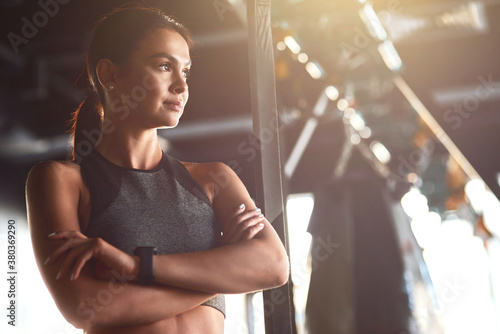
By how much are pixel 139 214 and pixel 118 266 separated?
18cm

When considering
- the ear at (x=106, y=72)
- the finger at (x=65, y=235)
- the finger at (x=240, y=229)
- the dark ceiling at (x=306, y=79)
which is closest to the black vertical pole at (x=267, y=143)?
the dark ceiling at (x=306, y=79)

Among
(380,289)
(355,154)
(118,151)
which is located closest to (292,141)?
(355,154)

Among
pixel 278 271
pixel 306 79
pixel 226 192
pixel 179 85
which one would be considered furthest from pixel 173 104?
pixel 306 79

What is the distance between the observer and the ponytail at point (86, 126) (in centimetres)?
132

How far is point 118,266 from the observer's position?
109 cm

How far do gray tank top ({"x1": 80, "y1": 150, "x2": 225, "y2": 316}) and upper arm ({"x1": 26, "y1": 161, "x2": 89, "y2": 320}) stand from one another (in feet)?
0.15

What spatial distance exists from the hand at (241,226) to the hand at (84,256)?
0.27 metres

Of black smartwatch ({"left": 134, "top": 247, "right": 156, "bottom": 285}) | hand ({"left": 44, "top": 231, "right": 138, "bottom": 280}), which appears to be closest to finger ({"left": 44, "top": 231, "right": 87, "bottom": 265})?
hand ({"left": 44, "top": 231, "right": 138, "bottom": 280})

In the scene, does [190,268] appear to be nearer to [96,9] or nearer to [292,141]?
[96,9]

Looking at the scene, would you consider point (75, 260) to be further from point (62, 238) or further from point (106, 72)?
point (106, 72)

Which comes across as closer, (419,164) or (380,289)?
(380,289)

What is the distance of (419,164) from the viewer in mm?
6211

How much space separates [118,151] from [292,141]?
3.65 meters

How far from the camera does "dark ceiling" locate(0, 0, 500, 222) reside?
1675mm
